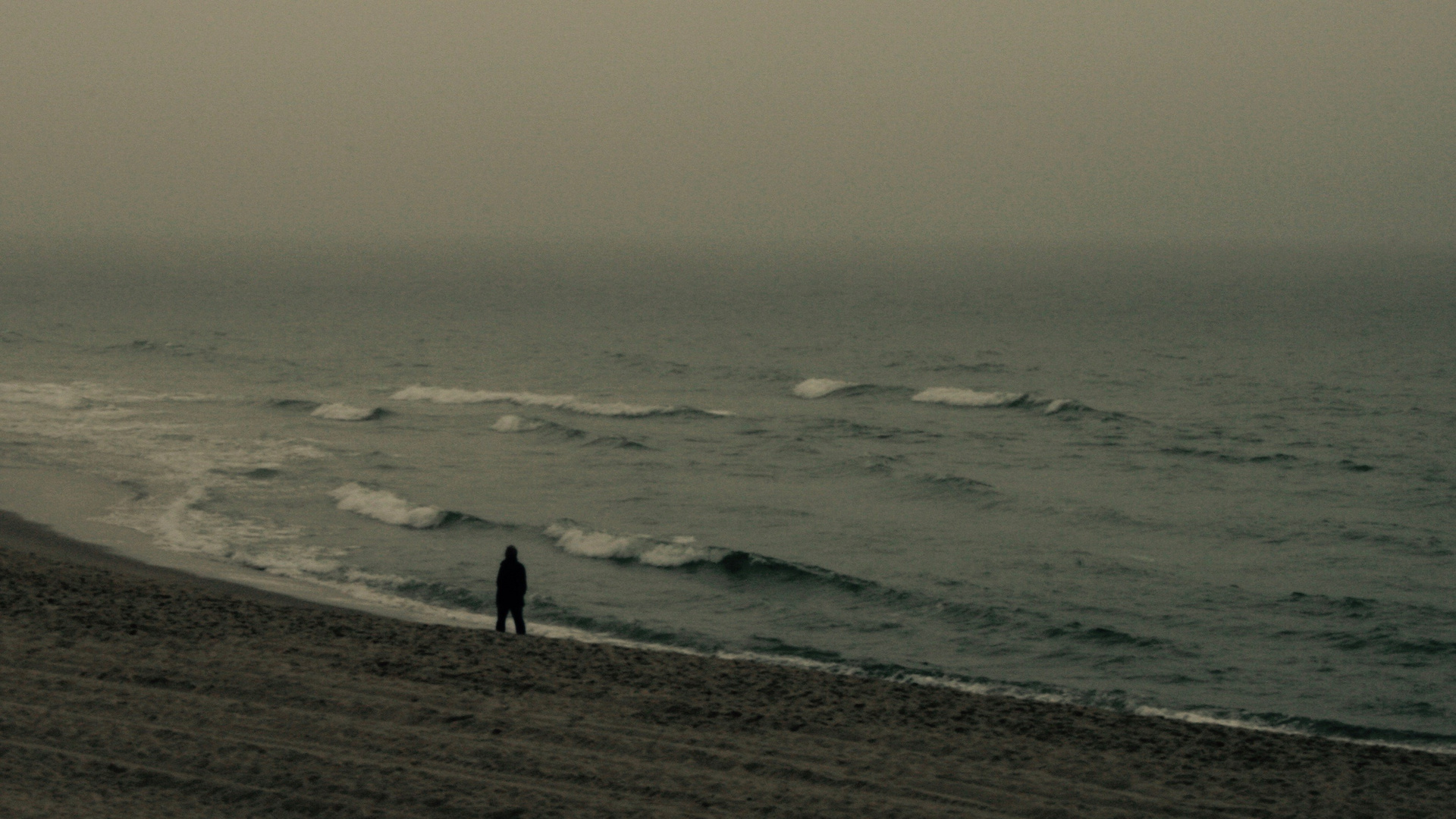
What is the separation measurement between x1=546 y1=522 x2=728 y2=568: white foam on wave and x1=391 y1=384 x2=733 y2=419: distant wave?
63.8 feet

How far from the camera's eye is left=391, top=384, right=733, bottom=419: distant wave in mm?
46906

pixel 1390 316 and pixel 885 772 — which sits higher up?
pixel 1390 316

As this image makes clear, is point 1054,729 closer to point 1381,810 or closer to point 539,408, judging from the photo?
point 1381,810

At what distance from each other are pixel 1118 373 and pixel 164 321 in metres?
62.1

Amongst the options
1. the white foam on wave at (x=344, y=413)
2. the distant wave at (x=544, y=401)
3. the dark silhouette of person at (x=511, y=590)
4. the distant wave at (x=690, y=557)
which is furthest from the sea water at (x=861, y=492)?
the dark silhouette of person at (x=511, y=590)

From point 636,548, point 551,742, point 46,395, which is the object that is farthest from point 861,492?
point 46,395

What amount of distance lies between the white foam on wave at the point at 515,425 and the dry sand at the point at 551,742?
26.2 m

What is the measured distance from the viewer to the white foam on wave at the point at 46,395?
45.6m

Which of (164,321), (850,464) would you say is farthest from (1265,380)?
(164,321)

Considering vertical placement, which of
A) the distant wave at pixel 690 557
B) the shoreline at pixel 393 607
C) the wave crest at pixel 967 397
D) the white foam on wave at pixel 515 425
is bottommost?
the shoreline at pixel 393 607

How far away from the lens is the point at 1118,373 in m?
64.1

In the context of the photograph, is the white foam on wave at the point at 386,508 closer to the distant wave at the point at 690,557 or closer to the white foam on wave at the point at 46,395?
the distant wave at the point at 690,557

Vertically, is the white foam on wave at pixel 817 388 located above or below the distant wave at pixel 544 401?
above

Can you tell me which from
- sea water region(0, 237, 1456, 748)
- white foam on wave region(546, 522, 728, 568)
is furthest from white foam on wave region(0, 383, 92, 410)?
white foam on wave region(546, 522, 728, 568)
